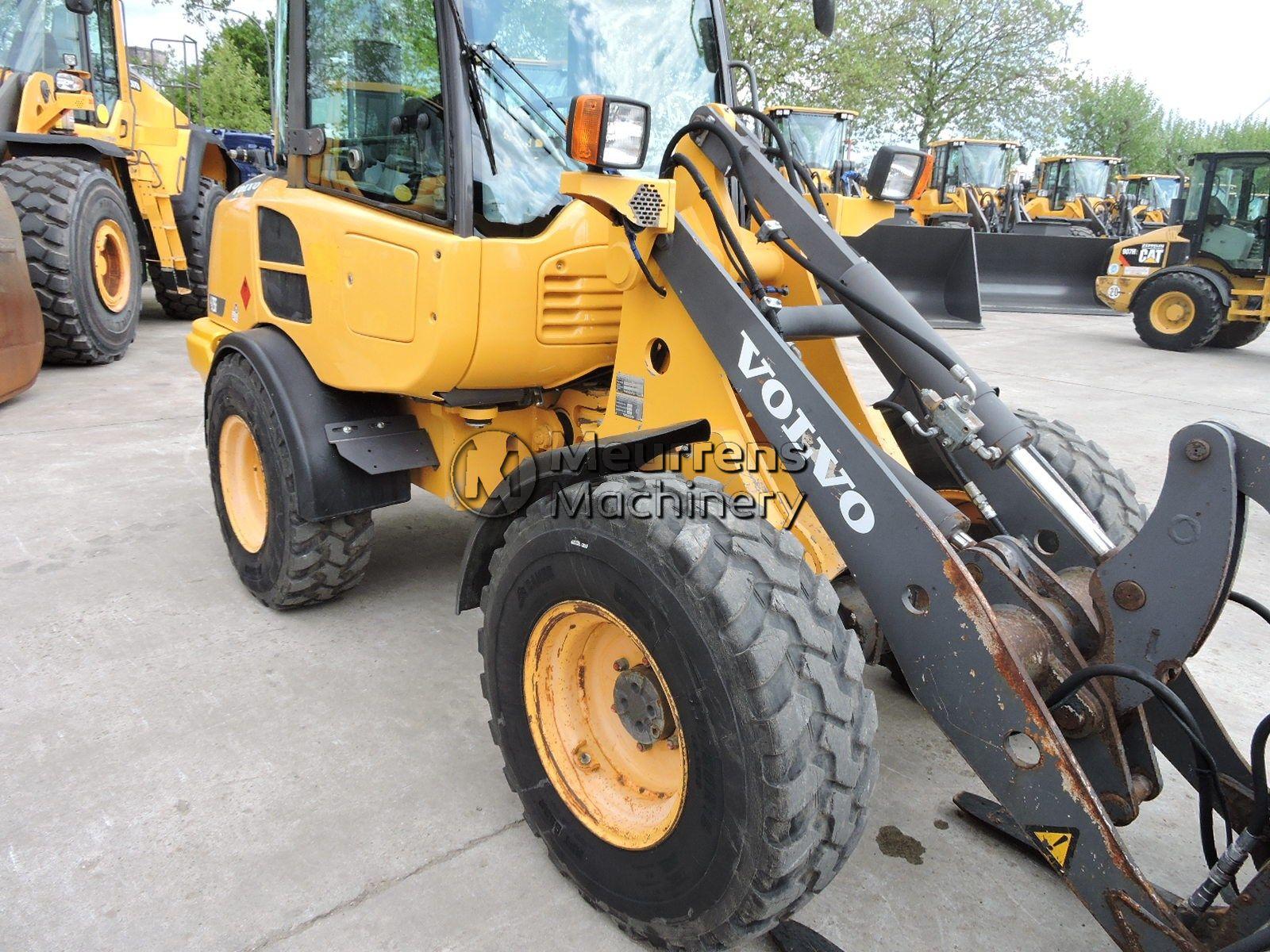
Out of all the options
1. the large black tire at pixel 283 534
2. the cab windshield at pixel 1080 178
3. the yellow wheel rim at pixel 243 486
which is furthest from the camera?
the cab windshield at pixel 1080 178

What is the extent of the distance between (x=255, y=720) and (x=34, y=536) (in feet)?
7.16

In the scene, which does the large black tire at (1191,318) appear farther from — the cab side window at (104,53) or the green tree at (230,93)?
the green tree at (230,93)

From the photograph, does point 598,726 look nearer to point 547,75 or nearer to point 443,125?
point 443,125

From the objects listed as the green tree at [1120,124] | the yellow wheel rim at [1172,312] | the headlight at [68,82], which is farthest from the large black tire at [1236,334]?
the green tree at [1120,124]

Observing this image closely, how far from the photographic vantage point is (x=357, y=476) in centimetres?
331

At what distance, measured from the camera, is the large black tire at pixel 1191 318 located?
1140 cm

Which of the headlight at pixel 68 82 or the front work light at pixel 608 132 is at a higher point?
the headlight at pixel 68 82

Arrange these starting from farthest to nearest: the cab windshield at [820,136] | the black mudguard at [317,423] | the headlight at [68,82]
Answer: the cab windshield at [820,136] → the headlight at [68,82] → the black mudguard at [317,423]

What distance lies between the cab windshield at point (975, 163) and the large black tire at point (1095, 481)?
62.7 ft

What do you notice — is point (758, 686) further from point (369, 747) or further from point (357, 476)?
point (357, 476)

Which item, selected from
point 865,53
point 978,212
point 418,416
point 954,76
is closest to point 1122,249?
point 978,212

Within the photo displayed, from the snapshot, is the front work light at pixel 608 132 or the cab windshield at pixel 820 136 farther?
the cab windshield at pixel 820 136

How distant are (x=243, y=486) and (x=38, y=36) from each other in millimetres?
6247

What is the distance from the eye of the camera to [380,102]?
9.85 feet
